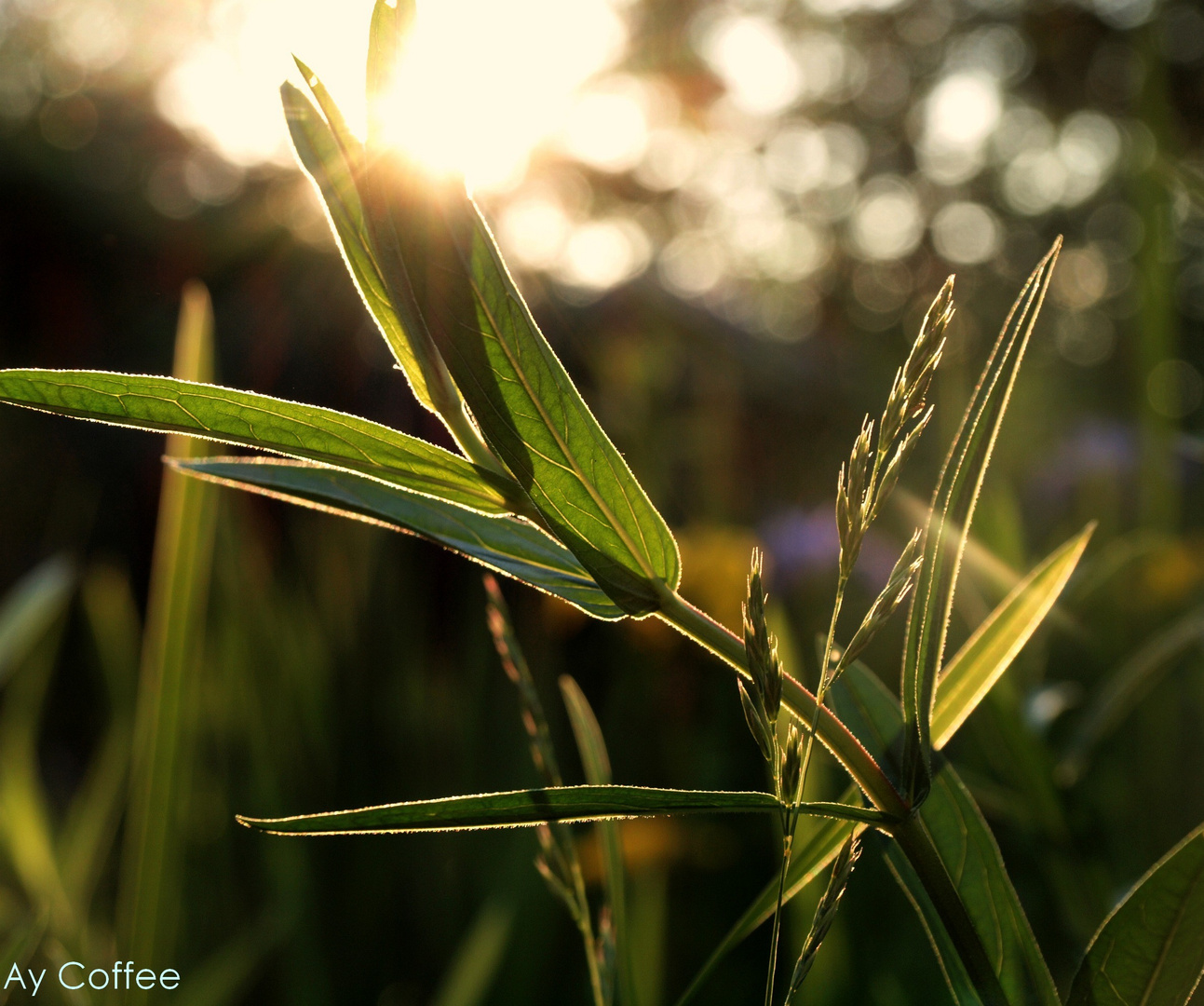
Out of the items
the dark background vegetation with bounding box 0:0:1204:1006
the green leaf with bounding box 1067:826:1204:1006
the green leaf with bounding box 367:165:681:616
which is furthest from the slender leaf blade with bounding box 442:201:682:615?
the dark background vegetation with bounding box 0:0:1204:1006

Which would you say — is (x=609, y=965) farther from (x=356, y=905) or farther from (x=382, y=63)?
(x=356, y=905)

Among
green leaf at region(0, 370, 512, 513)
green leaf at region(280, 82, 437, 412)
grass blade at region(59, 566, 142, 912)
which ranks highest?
green leaf at region(280, 82, 437, 412)

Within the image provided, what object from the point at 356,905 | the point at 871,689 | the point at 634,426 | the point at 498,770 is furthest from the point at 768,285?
the point at 871,689

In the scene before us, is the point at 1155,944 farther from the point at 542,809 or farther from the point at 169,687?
the point at 169,687

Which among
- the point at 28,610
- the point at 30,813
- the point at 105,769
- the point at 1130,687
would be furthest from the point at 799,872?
the point at 105,769

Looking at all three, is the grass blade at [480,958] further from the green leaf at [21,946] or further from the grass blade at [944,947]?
the grass blade at [944,947]

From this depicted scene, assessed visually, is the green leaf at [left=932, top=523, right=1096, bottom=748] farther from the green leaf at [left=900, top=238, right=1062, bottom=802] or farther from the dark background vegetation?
the dark background vegetation
